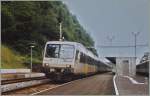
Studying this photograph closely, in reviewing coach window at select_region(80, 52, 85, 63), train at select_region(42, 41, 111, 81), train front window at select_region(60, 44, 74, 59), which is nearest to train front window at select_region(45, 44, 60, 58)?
train at select_region(42, 41, 111, 81)

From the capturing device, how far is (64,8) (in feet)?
56.5

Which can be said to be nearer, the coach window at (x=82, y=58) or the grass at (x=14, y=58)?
the grass at (x=14, y=58)

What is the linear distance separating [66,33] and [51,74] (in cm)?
347

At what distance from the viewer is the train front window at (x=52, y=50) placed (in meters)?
21.0

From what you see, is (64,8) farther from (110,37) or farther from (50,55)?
(50,55)

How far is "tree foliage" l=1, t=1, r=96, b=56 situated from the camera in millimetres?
17609

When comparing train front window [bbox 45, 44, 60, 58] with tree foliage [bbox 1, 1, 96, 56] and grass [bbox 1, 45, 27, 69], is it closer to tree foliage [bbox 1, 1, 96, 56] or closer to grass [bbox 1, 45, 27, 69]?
grass [bbox 1, 45, 27, 69]

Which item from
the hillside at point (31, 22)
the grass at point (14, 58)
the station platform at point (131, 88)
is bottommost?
the station platform at point (131, 88)

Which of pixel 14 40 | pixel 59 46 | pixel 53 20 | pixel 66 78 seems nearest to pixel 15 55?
pixel 14 40

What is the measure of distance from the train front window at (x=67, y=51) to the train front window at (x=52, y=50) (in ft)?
0.79

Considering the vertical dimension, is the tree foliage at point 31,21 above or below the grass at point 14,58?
above

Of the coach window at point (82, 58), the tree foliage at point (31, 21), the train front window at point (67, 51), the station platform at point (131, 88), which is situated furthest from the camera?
the coach window at point (82, 58)

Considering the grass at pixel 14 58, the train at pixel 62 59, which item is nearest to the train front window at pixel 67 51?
the train at pixel 62 59

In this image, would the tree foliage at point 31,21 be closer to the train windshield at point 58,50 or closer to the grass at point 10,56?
the grass at point 10,56
